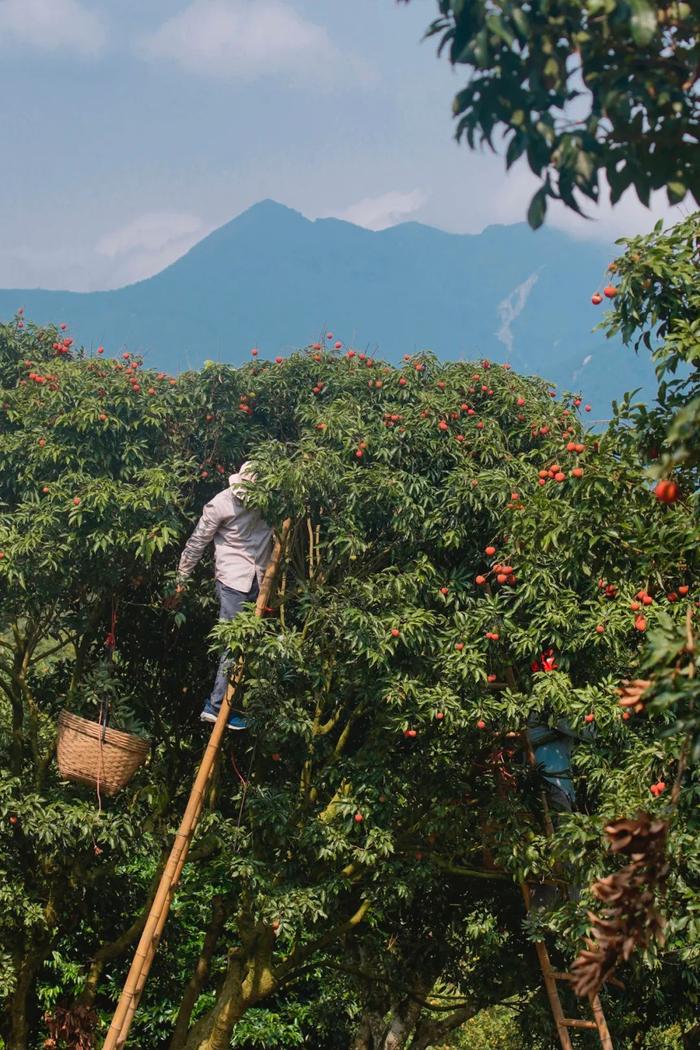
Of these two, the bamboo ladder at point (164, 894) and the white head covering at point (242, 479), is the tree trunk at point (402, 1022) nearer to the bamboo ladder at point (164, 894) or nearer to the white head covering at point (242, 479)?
the bamboo ladder at point (164, 894)

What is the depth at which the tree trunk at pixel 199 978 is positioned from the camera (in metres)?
9.15

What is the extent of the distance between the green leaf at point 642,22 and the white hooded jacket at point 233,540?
185 inches

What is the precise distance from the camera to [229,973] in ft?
29.5

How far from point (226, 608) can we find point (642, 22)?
5.10m

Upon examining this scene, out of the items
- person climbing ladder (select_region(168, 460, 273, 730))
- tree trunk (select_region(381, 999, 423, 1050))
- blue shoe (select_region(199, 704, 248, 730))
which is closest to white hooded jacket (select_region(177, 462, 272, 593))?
person climbing ladder (select_region(168, 460, 273, 730))

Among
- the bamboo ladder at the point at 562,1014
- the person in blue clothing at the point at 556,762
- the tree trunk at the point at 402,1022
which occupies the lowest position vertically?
the tree trunk at the point at 402,1022

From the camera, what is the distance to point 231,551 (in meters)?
7.40

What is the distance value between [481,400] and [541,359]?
140m

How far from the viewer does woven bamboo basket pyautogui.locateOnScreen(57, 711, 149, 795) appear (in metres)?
7.12

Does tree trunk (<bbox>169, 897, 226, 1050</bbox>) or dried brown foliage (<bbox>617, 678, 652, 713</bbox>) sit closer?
dried brown foliage (<bbox>617, 678, 652, 713</bbox>)

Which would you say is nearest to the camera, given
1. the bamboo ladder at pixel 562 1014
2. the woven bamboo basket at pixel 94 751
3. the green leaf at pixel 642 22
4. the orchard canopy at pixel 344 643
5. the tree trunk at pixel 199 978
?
the green leaf at pixel 642 22

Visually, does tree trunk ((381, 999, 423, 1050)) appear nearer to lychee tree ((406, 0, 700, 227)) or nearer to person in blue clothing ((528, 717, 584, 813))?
person in blue clothing ((528, 717, 584, 813))

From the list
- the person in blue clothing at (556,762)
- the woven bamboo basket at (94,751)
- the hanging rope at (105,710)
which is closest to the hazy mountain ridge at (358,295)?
the person in blue clothing at (556,762)

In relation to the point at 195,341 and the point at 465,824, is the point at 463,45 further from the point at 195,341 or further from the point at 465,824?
the point at 195,341
